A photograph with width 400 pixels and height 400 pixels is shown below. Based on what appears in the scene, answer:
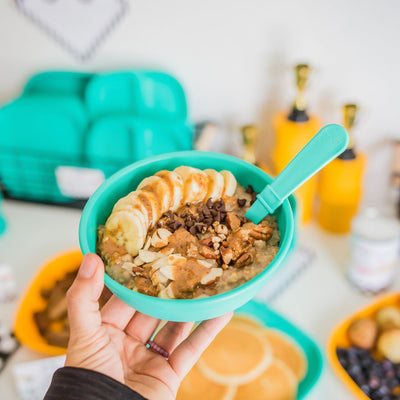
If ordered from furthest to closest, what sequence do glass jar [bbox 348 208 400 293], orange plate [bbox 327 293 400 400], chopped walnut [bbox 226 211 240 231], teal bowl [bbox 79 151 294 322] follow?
glass jar [bbox 348 208 400 293] → orange plate [bbox 327 293 400 400] → chopped walnut [bbox 226 211 240 231] → teal bowl [bbox 79 151 294 322]

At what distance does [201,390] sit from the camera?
0.79 m

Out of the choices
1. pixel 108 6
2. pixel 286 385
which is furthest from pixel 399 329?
pixel 108 6

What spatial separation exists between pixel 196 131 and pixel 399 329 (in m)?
0.67

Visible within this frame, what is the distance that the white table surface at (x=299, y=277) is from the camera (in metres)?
0.82

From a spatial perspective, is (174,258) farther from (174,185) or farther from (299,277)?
(299,277)

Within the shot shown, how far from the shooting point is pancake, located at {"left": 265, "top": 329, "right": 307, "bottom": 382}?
0.81 m

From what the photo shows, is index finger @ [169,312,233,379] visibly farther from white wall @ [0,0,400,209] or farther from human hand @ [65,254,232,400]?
white wall @ [0,0,400,209]

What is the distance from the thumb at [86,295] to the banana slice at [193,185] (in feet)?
0.56

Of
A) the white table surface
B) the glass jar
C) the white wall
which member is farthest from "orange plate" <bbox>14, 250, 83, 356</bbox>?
the glass jar

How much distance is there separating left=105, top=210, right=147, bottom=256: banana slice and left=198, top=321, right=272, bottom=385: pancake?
0.40 meters

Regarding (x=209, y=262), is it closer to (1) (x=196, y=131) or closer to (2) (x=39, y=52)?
(1) (x=196, y=131)

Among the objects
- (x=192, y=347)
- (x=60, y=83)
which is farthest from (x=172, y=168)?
(x=60, y=83)

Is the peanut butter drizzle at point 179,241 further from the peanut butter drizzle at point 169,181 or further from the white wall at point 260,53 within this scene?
the white wall at point 260,53

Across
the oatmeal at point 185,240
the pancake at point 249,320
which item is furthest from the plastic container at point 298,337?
the oatmeal at point 185,240
